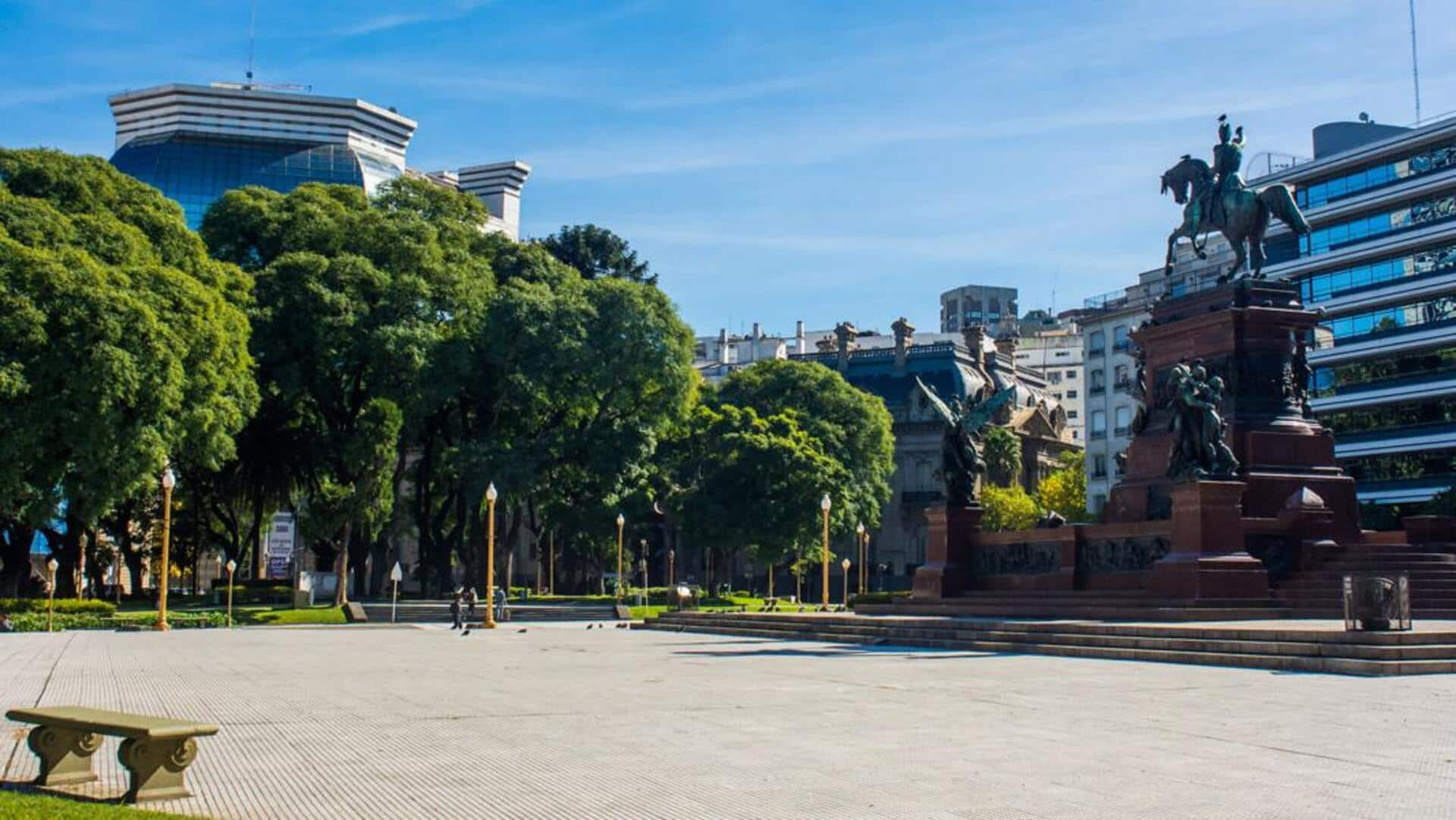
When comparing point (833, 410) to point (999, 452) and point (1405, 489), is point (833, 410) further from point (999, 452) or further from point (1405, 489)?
point (1405, 489)

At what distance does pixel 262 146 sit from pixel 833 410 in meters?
73.6

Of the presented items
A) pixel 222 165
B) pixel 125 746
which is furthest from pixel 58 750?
pixel 222 165

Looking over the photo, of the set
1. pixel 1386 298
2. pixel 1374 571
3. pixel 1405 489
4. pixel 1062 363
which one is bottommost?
pixel 1374 571

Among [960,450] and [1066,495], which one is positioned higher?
[1066,495]

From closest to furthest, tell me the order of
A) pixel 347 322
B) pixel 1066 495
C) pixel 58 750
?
1. pixel 58 750
2. pixel 347 322
3. pixel 1066 495

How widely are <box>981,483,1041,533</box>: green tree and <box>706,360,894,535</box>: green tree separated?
26.6 ft

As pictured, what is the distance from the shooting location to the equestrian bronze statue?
102 feet

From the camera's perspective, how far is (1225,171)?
31.7m

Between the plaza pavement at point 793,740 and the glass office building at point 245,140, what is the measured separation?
109m

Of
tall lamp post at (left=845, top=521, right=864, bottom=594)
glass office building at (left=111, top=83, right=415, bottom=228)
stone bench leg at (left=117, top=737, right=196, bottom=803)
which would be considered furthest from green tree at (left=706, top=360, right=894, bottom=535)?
stone bench leg at (left=117, top=737, right=196, bottom=803)

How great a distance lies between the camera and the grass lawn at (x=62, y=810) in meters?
8.10

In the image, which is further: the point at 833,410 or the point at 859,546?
the point at 859,546

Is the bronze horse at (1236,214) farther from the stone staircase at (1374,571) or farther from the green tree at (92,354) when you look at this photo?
the green tree at (92,354)

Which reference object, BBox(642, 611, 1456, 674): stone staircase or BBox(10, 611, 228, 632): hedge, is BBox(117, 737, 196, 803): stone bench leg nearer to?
BBox(642, 611, 1456, 674): stone staircase
